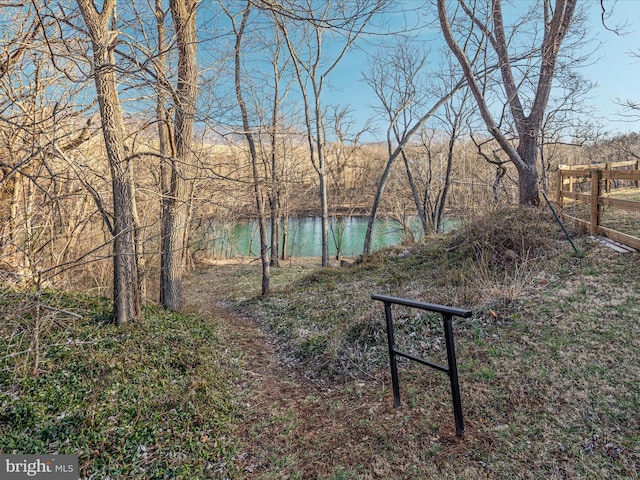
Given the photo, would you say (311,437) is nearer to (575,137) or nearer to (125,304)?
(125,304)

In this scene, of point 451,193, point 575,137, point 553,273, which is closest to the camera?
point 553,273

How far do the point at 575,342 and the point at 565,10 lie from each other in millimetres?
8664

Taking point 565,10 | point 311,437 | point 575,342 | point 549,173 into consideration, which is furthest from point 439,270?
point 549,173

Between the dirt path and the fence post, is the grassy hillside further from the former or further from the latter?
the fence post

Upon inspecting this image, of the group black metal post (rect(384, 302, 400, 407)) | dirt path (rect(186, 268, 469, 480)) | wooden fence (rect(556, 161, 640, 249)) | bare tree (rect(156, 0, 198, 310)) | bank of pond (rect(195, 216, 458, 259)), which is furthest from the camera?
bank of pond (rect(195, 216, 458, 259))

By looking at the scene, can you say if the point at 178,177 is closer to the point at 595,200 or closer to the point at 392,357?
the point at 392,357

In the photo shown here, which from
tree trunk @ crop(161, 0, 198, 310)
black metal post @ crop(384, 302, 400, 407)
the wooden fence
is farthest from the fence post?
tree trunk @ crop(161, 0, 198, 310)

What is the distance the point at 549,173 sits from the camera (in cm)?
1222

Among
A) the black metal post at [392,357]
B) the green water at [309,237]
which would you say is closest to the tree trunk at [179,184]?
the black metal post at [392,357]

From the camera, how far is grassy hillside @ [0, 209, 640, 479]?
2.71 metres

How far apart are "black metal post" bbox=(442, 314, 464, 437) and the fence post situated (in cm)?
555

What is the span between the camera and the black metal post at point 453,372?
267 cm

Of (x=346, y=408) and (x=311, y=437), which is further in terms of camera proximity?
(x=346, y=408)

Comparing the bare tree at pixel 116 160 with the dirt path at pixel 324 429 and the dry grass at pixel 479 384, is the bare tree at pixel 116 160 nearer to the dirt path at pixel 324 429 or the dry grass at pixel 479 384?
the dirt path at pixel 324 429
